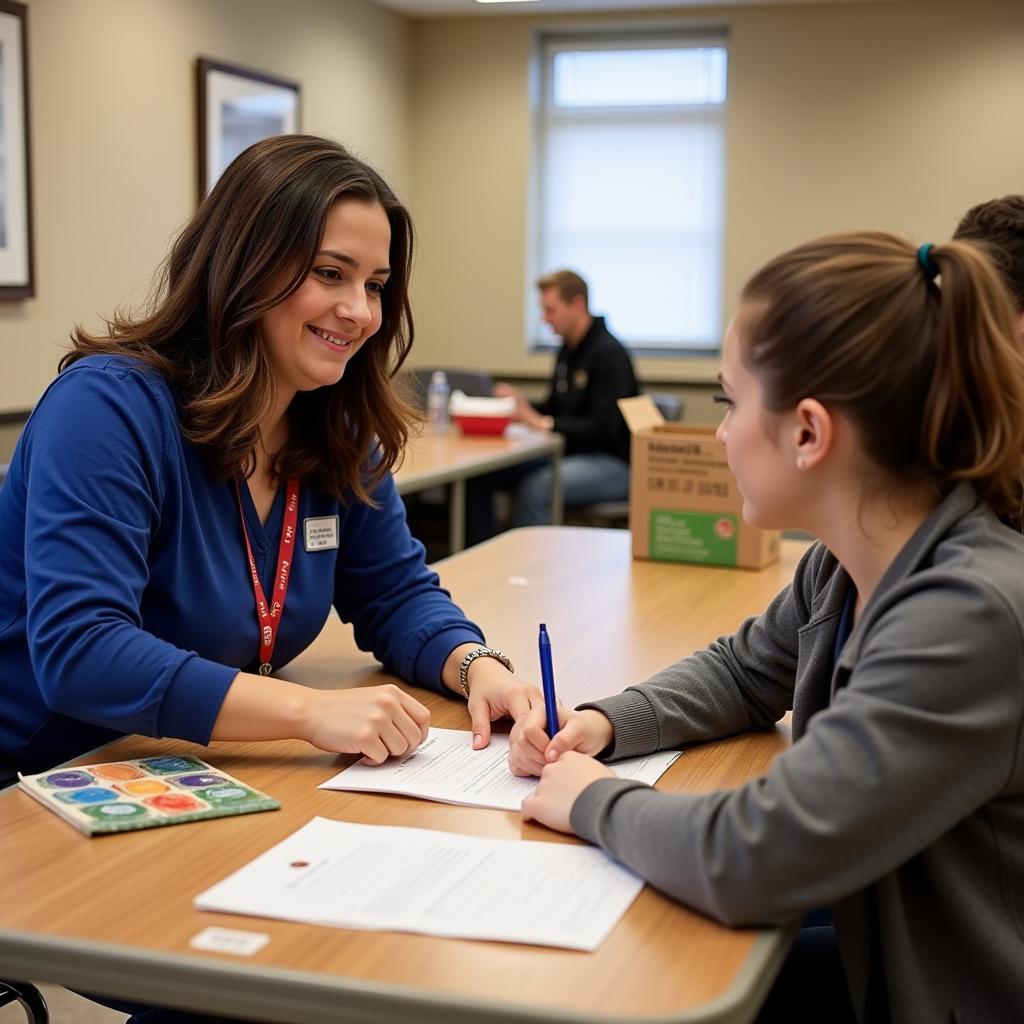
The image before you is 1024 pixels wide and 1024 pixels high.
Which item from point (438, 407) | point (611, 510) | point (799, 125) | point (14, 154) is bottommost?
point (611, 510)

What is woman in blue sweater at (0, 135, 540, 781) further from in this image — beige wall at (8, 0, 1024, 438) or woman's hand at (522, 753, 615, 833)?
beige wall at (8, 0, 1024, 438)

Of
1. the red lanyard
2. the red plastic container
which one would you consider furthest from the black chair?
the red lanyard

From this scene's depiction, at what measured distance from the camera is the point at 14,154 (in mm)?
4398

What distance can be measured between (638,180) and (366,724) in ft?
20.3

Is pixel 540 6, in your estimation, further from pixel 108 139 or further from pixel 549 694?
pixel 549 694

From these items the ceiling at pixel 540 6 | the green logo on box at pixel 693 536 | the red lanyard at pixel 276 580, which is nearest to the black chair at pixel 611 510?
the ceiling at pixel 540 6

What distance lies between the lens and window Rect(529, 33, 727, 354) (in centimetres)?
695

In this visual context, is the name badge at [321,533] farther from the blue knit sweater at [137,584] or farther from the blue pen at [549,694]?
the blue pen at [549,694]

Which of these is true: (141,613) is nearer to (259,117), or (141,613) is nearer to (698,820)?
(698,820)

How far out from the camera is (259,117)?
19.0 feet

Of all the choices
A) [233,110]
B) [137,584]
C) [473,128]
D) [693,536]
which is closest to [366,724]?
[137,584]

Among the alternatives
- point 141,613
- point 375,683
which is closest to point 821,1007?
point 375,683

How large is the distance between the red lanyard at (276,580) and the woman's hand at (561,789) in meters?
0.50

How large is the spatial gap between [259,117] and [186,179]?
0.62m
